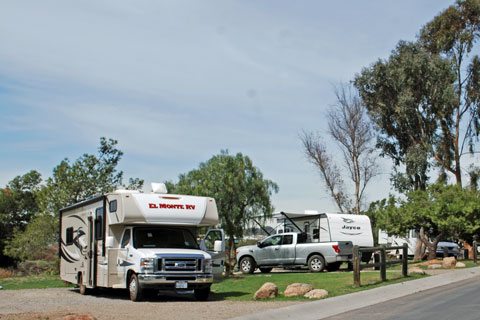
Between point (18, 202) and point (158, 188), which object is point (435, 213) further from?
point (18, 202)

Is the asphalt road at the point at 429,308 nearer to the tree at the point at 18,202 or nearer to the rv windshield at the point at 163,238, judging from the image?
the rv windshield at the point at 163,238

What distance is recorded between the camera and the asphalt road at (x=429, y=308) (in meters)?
9.96

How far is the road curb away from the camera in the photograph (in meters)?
10.7

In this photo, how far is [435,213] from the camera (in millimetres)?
26609

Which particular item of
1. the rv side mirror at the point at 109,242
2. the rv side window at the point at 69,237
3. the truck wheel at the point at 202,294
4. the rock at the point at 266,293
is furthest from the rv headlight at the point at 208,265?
the rv side window at the point at 69,237

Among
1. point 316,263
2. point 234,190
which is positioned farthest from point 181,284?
point 234,190

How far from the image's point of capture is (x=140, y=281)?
1313 centimetres

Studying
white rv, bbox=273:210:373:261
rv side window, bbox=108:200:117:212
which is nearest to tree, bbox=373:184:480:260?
white rv, bbox=273:210:373:261

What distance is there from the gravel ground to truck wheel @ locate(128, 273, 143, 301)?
0.59ft

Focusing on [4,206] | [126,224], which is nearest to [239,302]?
[126,224]

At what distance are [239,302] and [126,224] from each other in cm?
363

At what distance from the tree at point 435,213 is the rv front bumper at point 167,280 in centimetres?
1665

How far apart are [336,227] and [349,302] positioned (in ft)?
44.0

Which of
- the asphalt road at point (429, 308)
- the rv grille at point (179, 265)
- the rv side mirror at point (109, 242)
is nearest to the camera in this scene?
the asphalt road at point (429, 308)
